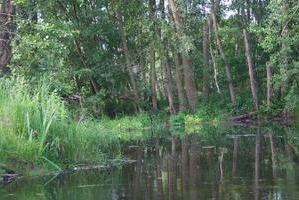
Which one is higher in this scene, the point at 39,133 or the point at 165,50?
the point at 165,50

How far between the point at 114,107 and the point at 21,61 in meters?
19.8

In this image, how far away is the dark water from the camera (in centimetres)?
777

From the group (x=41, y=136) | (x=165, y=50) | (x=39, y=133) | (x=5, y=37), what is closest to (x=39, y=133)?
(x=39, y=133)

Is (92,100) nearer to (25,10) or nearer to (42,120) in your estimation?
Result: (25,10)

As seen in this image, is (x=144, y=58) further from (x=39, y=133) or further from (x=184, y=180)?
(x=184, y=180)

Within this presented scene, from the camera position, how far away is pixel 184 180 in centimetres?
892

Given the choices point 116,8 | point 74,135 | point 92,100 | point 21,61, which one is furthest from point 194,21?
point 74,135

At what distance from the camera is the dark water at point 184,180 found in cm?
777

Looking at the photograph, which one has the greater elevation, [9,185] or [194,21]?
[194,21]

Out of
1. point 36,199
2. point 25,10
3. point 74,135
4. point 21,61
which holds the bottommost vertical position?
point 36,199

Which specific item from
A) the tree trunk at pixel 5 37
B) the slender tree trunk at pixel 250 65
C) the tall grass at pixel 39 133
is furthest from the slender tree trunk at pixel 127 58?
the tall grass at pixel 39 133

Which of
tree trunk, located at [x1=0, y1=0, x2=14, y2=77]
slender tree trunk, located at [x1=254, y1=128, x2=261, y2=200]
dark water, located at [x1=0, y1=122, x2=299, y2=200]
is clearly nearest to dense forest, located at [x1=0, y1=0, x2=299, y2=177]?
tree trunk, located at [x1=0, y1=0, x2=14, y2=77]

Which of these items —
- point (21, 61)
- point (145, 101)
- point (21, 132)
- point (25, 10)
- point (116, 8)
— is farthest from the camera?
point (145, 101)

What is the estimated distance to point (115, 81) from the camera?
3628cm
